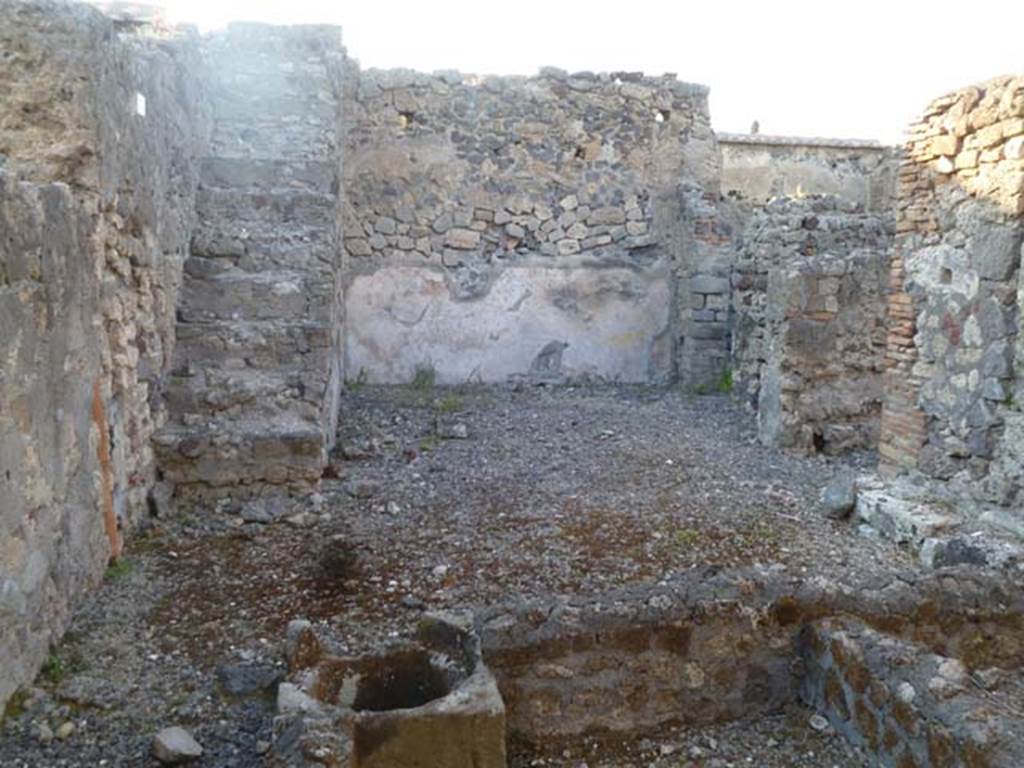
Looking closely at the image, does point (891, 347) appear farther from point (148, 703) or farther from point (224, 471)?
point (148, 703)

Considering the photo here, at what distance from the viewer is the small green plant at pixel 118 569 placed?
3898 millimetres

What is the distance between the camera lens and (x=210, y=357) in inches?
219

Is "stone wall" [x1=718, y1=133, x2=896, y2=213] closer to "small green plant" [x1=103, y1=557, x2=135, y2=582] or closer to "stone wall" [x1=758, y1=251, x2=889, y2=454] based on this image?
"stone wall" [x1=758, y1=251, x2=889, y2=454]

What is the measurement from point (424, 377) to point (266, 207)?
9.56 feet

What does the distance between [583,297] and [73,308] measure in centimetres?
658

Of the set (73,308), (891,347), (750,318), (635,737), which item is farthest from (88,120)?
(750,318)

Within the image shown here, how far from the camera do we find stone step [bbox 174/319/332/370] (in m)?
5.55

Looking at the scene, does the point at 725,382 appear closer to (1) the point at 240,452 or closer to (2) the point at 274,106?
(2) the point at 274,106

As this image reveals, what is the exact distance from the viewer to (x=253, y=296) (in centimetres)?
593

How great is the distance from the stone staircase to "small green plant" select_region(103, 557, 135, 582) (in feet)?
3.10

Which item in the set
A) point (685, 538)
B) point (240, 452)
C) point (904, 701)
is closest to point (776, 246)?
point (685, 538)

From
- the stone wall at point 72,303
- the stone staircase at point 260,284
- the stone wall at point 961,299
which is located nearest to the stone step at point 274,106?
the stone staircase at point 260,284

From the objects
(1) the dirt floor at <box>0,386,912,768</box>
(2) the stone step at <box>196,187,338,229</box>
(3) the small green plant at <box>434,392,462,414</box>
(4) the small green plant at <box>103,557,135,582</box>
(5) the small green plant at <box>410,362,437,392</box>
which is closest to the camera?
(1) the dirt floor at <box>0,386,912,768</box>

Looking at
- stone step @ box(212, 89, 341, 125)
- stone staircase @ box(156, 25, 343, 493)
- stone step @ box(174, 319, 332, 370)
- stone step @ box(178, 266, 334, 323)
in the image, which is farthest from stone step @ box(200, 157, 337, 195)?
stone step @ box(174, 319, 332, 370)
